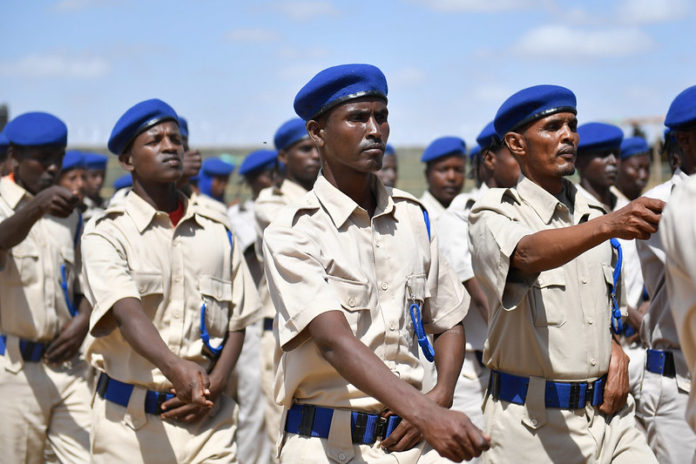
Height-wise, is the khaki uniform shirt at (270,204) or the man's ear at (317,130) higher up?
the man's ear at (317,130)

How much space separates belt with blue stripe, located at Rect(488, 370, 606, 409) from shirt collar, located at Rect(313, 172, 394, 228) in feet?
3.73

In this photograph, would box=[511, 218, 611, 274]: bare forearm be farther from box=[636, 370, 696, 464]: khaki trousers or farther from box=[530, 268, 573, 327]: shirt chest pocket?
box=[636, 370, 696, 464]: khaki trousers

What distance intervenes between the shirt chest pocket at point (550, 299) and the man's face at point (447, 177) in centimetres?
399

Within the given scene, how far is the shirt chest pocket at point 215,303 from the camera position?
525 cm

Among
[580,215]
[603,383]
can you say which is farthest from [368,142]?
[603,383]

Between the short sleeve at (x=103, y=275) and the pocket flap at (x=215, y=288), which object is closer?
the short sleeve at (x=103, y=275)

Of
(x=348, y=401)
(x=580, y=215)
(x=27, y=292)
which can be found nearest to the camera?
(x=348, y=401)

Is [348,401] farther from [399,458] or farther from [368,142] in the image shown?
[368,142]

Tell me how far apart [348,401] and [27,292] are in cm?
330

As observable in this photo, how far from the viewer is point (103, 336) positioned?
500 centimetres

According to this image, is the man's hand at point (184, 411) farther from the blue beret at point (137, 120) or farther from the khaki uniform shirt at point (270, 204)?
the khaki uniform shirt at point (270, 204)

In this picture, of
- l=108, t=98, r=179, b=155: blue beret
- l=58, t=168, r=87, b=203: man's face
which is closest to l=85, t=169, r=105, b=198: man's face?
l=58, t=168, r=87, b=203: man's face

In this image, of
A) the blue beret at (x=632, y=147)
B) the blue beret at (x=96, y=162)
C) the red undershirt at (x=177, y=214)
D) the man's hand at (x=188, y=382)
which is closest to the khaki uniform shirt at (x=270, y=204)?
the red undershirt at (x=177, y=214)

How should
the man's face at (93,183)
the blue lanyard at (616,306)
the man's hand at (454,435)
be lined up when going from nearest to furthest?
the man's hand at (454,435) < the blue lanyard at (616,306) < the man's face at (93,183)
